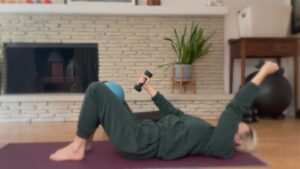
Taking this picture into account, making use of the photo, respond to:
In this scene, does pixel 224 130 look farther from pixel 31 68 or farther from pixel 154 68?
pixel 31 68

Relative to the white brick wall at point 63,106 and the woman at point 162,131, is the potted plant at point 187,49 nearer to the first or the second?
the white brick wall at point 63,106

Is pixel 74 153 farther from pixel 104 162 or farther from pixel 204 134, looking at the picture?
pixel 204 134

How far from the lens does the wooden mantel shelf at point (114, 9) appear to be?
14.2 feet

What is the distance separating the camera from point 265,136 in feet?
10.4

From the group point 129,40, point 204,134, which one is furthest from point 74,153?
point 129,40

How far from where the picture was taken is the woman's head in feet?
6.97

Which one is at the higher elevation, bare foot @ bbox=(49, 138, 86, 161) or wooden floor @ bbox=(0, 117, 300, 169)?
bare foot @ bbox=(49, 138, 86, 161)

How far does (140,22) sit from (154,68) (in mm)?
651

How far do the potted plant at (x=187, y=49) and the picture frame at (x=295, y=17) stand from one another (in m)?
1.11

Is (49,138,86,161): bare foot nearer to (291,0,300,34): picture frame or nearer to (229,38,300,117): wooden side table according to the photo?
Answer: (229,38,300,117): wooden side table

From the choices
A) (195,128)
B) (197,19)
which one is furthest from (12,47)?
(195,128)

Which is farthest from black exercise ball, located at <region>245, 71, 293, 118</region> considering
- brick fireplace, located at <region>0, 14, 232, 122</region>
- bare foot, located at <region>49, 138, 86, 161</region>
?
bare foot, located at <region>49, 138, 86, 161</region>

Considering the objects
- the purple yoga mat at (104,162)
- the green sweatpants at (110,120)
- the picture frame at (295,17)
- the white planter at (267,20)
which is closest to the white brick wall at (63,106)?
the white planter at (267,20)

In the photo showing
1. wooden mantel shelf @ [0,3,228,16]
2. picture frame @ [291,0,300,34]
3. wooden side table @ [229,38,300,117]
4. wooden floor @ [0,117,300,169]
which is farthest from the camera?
picture frame @ [291,0,300,34]
